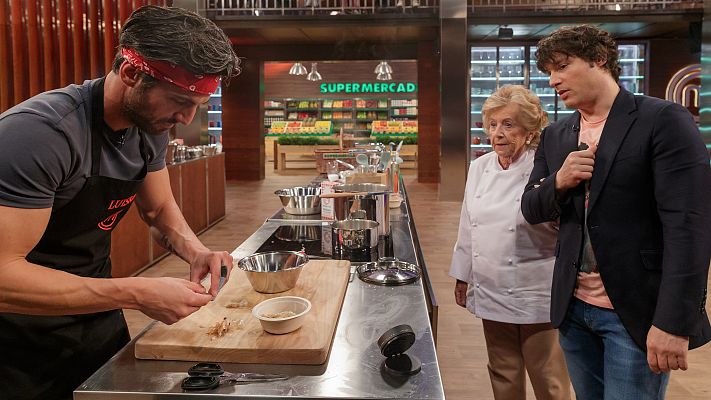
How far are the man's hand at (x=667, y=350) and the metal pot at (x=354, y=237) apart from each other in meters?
1.09

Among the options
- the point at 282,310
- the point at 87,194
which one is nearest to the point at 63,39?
the point at 87,194

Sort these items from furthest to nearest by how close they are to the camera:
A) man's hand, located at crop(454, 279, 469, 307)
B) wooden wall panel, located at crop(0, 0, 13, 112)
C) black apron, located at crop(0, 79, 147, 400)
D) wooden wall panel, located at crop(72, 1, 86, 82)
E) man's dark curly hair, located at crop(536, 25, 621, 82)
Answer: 1. wooden wall panel, located at crop(72, 1, 86, 82)
2. wooden wall panel, located at crop(0, 0, 13, 112)
3. man's hand, located at crop(454, 279, 469, 307)
4. man's dark curly hair, located at crop(536, 25, 621, 82)
5. black apron, located at crop(0, 79, 147, 400)

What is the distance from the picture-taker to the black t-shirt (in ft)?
3.75

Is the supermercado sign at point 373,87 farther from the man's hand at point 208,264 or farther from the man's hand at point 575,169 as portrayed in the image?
the man's hand at point 208,264

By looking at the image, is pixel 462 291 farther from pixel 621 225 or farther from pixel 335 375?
pixel 335 375

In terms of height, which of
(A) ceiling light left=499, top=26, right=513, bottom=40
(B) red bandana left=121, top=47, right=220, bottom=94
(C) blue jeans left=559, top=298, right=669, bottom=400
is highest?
(A) ceiling light left=499, top=26, right=513, bottom=40

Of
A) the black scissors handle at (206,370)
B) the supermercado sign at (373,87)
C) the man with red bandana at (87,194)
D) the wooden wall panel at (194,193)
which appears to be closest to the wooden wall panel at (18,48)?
the wooden wall panel at (194,193)

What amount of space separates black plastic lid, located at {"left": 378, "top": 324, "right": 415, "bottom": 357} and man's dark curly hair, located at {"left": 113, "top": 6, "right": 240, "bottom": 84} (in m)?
0.70

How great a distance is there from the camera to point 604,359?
169 cm

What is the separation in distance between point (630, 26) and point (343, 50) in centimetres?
550

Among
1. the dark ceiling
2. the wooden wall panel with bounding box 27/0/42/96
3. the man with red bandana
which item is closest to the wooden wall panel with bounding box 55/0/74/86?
the wooden wall panel with bounding box 27/0/42/96

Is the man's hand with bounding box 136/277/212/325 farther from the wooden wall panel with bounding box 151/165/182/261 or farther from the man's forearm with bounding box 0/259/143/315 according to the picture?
the wooden wall panel with bounding box 151/165/182/261

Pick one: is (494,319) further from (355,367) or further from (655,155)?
(355,367)

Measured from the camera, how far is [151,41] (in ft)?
4.07
